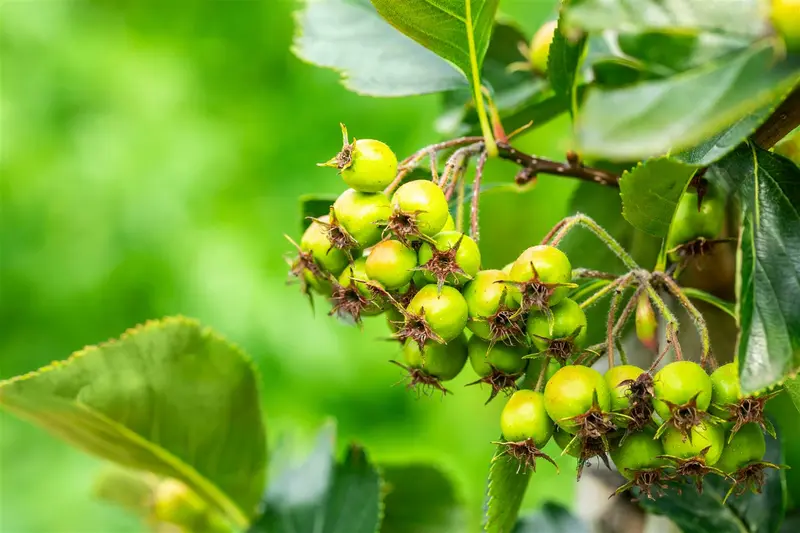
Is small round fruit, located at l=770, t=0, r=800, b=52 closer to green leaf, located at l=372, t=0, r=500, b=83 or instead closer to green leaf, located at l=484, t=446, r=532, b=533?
green leaf, located at l=372, t=0, r=500, b=83

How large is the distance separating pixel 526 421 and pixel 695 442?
139 mm

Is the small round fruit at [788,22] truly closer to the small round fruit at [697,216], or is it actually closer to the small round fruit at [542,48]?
the small round fruit at [697,216]

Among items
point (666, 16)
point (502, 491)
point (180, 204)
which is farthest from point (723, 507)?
point (180, 204)

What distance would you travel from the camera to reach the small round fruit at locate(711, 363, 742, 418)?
0.66 meters

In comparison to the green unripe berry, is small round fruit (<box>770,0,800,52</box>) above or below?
above

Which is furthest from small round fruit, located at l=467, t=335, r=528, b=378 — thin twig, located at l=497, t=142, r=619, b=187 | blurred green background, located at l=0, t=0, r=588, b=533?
blurred green background, located at l=0, t=0, r=588, b=533

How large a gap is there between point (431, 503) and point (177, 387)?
45 cm

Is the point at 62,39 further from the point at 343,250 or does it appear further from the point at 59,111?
the point at 343,250

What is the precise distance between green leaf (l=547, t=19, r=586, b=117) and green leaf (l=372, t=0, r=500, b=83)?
4.3 inches

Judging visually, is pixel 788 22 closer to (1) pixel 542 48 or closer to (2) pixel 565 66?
(2) pixel 565 66

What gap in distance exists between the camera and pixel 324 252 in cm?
79

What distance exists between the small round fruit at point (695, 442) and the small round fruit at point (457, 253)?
8.4 inches

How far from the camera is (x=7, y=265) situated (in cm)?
279

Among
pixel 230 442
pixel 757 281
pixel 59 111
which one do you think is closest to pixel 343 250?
pixel 757 281
